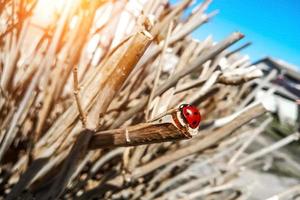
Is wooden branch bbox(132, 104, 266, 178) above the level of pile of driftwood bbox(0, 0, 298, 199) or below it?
below

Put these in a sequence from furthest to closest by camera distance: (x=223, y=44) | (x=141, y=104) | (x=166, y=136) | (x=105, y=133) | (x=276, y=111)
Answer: (x=276, y=111) → (x=141, y=104) → (x=223, y=44) → (x=105, y=133) → (x=166, y=136)

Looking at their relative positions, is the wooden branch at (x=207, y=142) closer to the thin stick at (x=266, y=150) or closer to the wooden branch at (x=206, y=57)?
the wooden branch at (x=206, y=57)

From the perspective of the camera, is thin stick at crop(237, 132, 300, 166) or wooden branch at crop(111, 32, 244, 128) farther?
thin stick at crop(237, 132, 300, 166)

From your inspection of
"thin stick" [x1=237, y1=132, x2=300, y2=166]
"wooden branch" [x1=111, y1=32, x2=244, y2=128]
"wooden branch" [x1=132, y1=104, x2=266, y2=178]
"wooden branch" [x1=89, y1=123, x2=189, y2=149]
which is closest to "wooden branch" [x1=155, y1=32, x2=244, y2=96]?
"wooden branch" [x1=111, y1=32, x2=244, y2=128]

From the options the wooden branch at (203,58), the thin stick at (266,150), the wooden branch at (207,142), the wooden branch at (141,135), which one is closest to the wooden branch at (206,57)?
the wooden branch at (203,58)

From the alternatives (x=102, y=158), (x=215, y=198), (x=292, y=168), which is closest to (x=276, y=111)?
(x=292, y=168)

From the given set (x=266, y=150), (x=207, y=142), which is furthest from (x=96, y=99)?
(x=266, y=150)

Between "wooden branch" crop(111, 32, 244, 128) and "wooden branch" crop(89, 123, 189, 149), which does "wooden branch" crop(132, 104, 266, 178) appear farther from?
"wooden branch" crop(89, 123, 189, 149)

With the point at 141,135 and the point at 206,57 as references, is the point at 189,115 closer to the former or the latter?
the point at 141,135

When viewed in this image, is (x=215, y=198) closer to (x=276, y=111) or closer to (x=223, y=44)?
(x=223, y=44)
